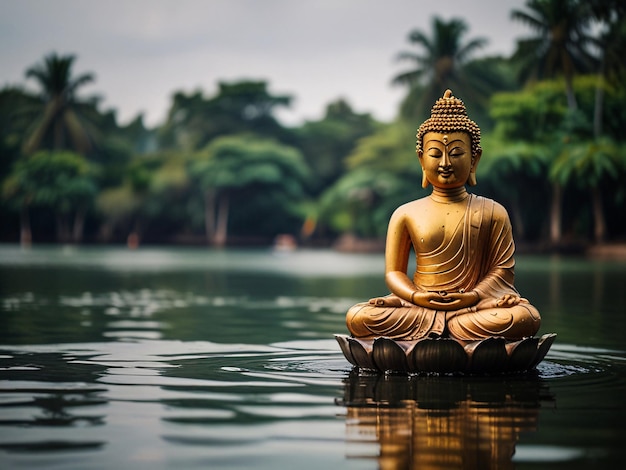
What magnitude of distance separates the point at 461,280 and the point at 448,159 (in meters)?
0.89

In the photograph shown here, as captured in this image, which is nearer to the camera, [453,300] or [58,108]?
[453,300]

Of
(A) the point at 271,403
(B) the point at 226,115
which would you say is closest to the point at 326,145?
(B) the point at 226,115

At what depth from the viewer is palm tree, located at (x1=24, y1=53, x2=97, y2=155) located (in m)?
67.7

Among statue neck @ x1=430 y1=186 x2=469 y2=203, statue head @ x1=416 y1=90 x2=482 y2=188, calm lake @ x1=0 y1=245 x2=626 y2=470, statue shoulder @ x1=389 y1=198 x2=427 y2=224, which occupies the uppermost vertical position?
statue head @ x1=416 y1=90 x2=482 y2=188

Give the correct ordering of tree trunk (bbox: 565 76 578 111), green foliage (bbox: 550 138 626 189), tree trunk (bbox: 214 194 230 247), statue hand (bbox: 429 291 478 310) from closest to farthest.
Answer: statue hand (bbox: 429 291 478 310), green foliage (bbox: 550 138 626 189), tree trunk (bbox: 565 76 578 111), tree trunk (bbox: 214 194 230 247)

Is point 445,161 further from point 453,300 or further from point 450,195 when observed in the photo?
point 453,300

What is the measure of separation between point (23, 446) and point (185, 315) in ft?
30.1

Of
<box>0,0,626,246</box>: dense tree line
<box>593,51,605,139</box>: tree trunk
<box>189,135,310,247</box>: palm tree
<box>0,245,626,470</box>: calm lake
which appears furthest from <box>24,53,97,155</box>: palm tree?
<box>0,245,626,470</box>: calm lake

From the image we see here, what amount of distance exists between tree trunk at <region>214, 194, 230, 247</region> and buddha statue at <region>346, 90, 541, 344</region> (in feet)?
200

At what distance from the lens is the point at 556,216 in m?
48.0

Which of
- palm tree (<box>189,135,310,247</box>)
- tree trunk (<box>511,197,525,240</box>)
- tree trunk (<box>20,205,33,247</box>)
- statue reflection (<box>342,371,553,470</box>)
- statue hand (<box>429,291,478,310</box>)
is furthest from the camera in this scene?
tree trunk (<box>20,205,33,247</box>)

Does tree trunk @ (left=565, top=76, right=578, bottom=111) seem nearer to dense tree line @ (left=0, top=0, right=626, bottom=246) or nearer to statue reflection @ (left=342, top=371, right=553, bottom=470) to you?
dense tree line @ (left=0, top=0, right=626, bottom=246)

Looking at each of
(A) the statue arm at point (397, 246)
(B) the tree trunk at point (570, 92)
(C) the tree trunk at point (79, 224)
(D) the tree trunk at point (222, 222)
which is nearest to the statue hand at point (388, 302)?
(A) the statue arm at point (397, 246)

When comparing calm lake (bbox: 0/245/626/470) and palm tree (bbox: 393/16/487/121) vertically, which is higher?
palm tree (bbox: 393/16/487/121)
